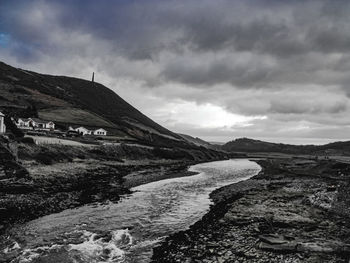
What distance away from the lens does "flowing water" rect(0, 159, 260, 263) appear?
17.1 metres

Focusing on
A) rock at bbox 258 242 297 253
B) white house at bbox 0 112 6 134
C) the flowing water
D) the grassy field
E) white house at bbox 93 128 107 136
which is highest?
the grassy field

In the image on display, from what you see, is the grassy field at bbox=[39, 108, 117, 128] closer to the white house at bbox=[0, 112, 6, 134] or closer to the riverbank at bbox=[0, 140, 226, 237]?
the white house at bbox=[0, 112, 6, 134]

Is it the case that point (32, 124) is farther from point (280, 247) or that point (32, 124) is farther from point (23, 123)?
point (280, 247)

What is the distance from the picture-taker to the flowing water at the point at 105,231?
672 inches

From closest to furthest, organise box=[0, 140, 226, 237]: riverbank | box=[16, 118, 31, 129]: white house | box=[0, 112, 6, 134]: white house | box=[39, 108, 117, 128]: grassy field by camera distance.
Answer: box=[0, 140, 226, 237]: riverbank < box=[0, 112, 6, 134]: white house < box=[16, 118, 31, 129]: white house < box=[39, 108, 117, 128]: grassy field

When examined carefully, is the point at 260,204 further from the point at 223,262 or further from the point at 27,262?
the point at 27,262

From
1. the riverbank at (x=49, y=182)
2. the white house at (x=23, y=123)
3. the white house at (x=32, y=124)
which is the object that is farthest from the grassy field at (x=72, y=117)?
the riverbank at (x=49, y=182)

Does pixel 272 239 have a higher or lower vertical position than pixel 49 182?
lower

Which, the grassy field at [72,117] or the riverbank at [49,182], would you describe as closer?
the riverbank at [49,182]

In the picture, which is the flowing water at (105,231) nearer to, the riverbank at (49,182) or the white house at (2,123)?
the riverbank at (49,182)

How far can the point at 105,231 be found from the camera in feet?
71.1

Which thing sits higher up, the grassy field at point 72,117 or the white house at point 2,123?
the grassy field at point 72,117

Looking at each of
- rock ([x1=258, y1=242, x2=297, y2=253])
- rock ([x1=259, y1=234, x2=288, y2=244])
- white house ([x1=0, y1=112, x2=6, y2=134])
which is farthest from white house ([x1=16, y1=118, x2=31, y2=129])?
rock ([x1=258, y1=242, x2=297, y2=253])

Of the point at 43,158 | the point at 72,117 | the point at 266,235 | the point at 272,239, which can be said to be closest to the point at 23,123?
the point at 72,117
